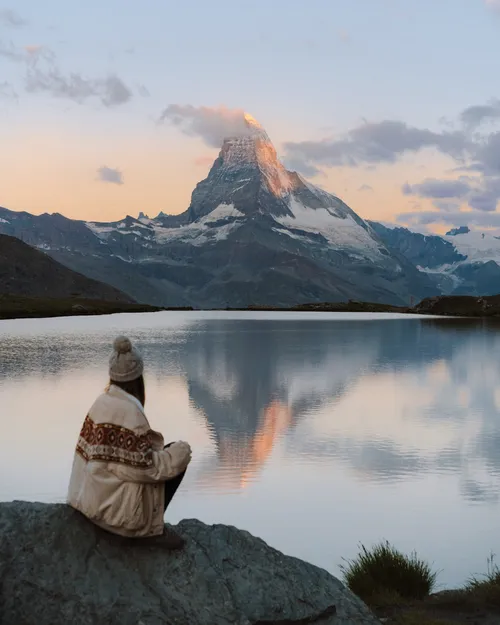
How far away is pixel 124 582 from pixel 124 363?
2.92 m

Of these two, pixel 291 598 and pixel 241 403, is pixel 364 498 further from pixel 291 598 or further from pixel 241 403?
pixel 241 403

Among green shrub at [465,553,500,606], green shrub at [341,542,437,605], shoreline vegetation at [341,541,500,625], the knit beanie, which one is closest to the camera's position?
the knit beanie

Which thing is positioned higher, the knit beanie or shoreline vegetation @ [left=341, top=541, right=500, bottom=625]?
the knit beanie

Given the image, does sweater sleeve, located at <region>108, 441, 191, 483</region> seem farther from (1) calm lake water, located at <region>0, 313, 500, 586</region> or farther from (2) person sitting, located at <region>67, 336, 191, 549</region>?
(1) calm lake water, located at <region>0, 313, 500, 586</region>

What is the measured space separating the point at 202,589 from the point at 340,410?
31.7 m

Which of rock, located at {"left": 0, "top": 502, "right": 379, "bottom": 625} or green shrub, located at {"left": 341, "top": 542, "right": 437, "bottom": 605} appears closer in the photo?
rock, located at {"left": 0, "top": 502, "right": 379, "bottom": 625}

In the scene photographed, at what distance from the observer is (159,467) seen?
31.9ft

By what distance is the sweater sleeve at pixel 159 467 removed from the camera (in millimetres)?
9586

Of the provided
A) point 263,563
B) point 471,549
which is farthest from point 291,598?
point 471,549

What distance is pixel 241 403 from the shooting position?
4428 centimetres

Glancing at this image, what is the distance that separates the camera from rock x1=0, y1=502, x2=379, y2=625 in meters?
9.57

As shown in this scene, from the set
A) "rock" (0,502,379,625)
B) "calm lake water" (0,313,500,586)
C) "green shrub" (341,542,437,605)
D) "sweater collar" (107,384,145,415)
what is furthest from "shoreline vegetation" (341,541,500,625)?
"sweater collar" (107,384,145,415)

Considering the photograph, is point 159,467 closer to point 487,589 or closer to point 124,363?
point 124,363

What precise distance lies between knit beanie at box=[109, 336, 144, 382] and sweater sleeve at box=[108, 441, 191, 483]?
1078 millimetres
